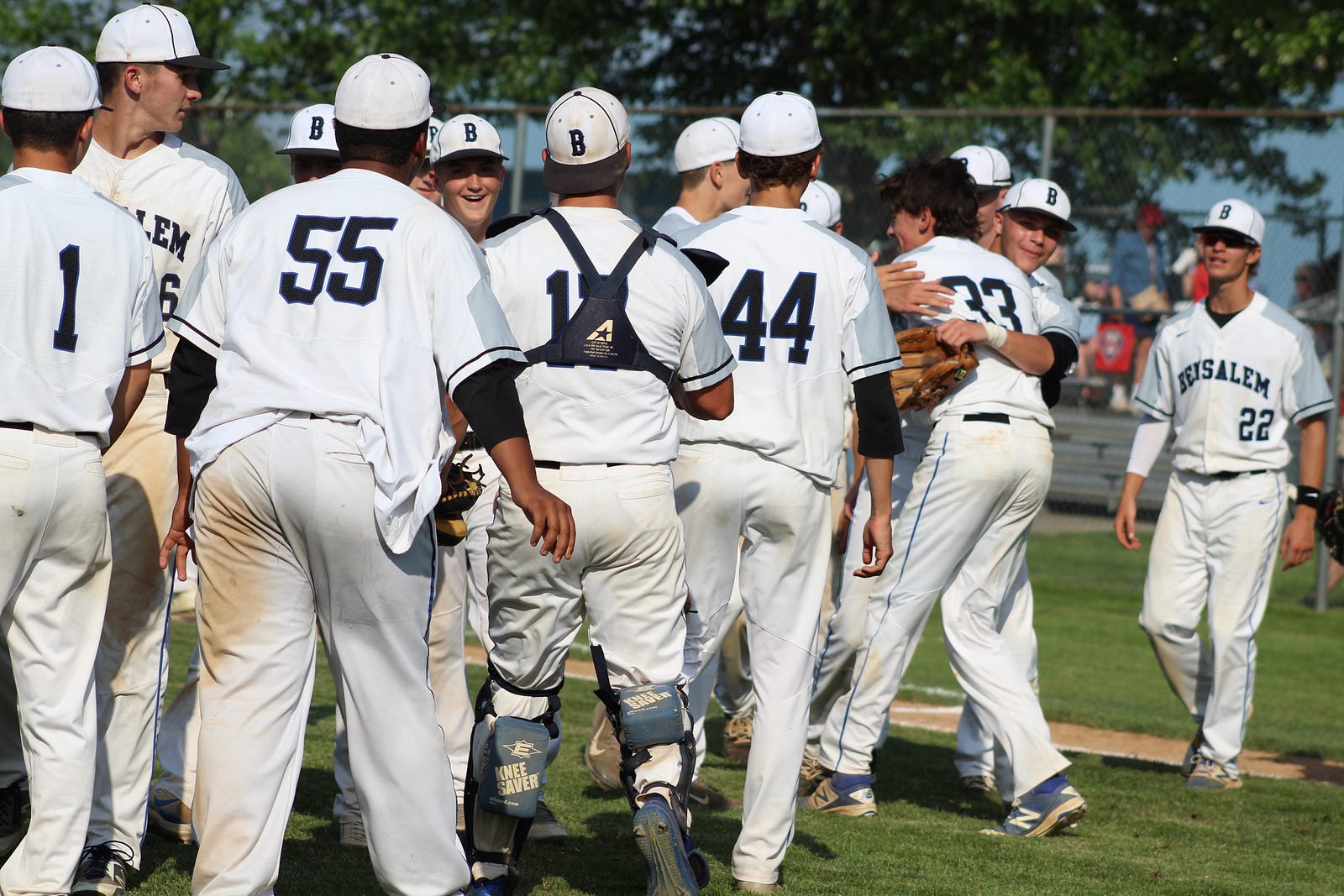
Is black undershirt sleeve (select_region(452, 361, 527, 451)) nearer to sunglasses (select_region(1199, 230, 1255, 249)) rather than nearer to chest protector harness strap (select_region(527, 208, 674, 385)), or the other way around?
chest protector harness strap (select_region(527, 208, 674, 385))

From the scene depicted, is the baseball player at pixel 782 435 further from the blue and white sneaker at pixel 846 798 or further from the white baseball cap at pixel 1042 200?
the white baseball cap at pixel 1042 200

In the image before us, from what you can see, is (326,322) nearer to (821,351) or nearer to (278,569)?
(278,569)

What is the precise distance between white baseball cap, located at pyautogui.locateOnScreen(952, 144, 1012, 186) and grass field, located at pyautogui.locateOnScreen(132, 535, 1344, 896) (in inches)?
110

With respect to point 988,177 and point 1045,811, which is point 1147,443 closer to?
point 988,177

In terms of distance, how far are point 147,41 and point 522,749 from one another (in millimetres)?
2631

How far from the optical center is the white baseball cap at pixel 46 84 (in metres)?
4.07

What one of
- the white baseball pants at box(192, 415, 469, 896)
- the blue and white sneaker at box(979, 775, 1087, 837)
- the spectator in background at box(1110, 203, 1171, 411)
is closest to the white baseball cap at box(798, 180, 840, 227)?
the blue and white sneaker at box(979, 775, 1087, 837)

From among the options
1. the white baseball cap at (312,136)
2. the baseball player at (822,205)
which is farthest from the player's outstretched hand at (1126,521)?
the white baseball cap at (312,136)

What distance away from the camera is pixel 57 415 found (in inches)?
156

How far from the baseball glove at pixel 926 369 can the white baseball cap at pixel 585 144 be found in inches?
75.1

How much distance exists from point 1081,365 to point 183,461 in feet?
31.7

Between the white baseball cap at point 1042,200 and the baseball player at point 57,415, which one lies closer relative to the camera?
the baseball player at point 57,415

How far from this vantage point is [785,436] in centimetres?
478

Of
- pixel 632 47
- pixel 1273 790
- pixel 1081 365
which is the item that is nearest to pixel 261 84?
pixel 632 47
